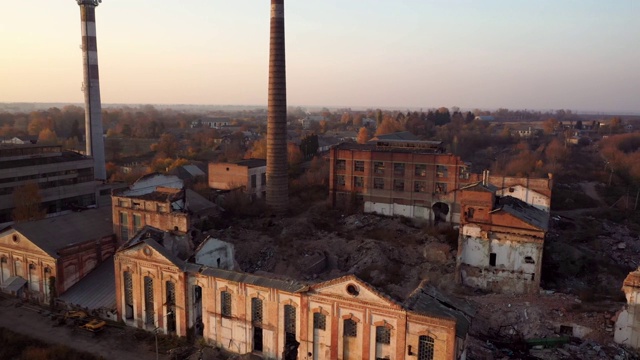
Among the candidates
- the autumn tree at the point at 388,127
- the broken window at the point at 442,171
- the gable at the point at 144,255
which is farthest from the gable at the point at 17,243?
the autumn tree at the point at 388,127

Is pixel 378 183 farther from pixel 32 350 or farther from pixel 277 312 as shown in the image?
pixel 32 350

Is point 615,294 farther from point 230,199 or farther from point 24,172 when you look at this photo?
point 24,172

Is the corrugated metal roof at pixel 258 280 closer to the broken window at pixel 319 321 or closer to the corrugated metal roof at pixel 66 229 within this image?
the broken window at pixel 319 321

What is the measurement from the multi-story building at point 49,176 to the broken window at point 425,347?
3209 cm

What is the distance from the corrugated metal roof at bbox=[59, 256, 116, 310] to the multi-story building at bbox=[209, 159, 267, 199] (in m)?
19.3

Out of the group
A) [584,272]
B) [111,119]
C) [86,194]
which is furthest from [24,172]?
[111,119]

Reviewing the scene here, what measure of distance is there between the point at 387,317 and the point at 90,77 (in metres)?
39.9

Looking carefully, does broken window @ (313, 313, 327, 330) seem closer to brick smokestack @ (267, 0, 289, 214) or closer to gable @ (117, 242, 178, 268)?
gable @ (117, 242, 178, 268)

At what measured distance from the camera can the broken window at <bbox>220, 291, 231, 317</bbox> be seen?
19656 millimetres

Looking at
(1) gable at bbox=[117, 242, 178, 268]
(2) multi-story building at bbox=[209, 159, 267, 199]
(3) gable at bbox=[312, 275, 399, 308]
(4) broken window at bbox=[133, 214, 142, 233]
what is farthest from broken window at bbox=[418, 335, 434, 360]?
(2) multi-story building at bbox=[209, 159, 267, 199]

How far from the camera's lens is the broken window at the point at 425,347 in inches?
640

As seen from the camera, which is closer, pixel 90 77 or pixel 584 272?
pixel 584 272

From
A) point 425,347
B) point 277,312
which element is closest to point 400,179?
point 277,312

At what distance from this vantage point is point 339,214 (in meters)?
41.0
